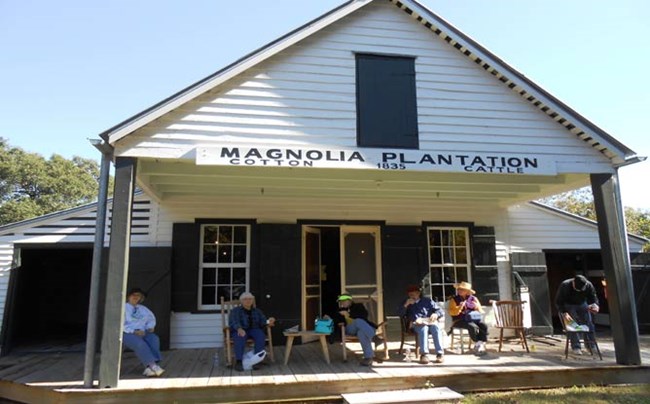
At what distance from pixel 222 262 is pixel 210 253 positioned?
0.81 feet

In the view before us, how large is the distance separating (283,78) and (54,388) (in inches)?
162

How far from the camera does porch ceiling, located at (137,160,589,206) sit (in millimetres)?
5574

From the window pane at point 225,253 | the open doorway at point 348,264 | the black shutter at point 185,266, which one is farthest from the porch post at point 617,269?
the black shutter at point 185,266

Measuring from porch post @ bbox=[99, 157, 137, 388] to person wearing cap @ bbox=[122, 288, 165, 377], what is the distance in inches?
20.1

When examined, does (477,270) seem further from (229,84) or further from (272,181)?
(229,84)

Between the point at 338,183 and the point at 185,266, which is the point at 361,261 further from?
the point at 185,266

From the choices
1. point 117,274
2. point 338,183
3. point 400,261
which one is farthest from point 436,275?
point 117,274

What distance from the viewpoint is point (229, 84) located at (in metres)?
5.13

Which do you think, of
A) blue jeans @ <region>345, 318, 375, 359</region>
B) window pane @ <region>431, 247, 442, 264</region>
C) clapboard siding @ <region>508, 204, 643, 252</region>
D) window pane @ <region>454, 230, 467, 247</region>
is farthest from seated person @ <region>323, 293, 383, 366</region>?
clapboard siding @ <region>508, 204, 643, 252</region>

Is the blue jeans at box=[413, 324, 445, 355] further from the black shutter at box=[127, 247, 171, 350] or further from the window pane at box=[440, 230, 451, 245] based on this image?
the black shutter at box=[127, 247, 171, 350]

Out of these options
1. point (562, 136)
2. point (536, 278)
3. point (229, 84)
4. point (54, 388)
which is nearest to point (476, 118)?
point (562, 136)

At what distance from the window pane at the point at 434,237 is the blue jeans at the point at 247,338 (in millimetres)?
3707

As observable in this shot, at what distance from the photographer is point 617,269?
544cm

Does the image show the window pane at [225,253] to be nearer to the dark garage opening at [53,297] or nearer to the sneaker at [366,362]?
the dark garage opening at [53,297]
